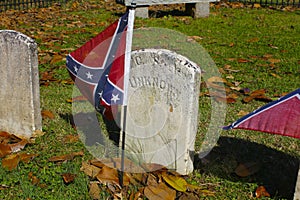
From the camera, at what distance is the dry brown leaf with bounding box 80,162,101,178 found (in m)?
3.45

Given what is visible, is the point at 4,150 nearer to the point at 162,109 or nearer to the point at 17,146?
the point at 17,146

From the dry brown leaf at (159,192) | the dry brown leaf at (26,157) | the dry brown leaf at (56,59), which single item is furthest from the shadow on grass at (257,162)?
the dry brown leaf at (56,59)

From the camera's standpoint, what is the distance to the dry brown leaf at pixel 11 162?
3.58 m

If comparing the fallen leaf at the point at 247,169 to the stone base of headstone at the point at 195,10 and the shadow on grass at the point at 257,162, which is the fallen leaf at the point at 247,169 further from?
the stone base of headstone at the point at 195,10

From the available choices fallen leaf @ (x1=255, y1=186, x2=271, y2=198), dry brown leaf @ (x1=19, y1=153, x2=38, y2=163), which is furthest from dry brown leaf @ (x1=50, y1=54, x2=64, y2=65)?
fallen leaf @ (x1=255, y1=186, x2=271, y2=198)

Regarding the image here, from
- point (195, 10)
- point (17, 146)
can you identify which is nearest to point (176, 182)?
point (17, 146)

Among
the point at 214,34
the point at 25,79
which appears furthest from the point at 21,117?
the point at 214,34

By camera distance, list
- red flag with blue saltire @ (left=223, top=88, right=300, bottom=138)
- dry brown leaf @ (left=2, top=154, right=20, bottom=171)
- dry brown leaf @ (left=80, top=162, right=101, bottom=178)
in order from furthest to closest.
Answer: dry brown leaf @ (left=2, top=154, right=20, bottom=171)
dry brown leaf @ (left=80, top=162, right=101, bottom=178)
red flag with blue saltire @ (left=223, top=88, right=300, bottom=138)

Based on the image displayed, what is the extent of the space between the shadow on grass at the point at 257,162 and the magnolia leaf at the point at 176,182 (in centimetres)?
30

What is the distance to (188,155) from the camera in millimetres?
3354

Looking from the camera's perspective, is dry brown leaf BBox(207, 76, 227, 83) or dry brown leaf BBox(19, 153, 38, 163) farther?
dry brown leaf BBox(207, 76, 227, 83)

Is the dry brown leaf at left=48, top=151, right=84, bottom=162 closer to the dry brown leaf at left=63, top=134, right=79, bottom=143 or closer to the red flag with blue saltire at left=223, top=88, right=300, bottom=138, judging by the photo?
the dry brown leaf at left=63, top=134, right=79, bottom=143

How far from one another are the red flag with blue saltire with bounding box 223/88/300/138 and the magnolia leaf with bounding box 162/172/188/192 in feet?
1.87

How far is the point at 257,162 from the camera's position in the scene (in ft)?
11.9
